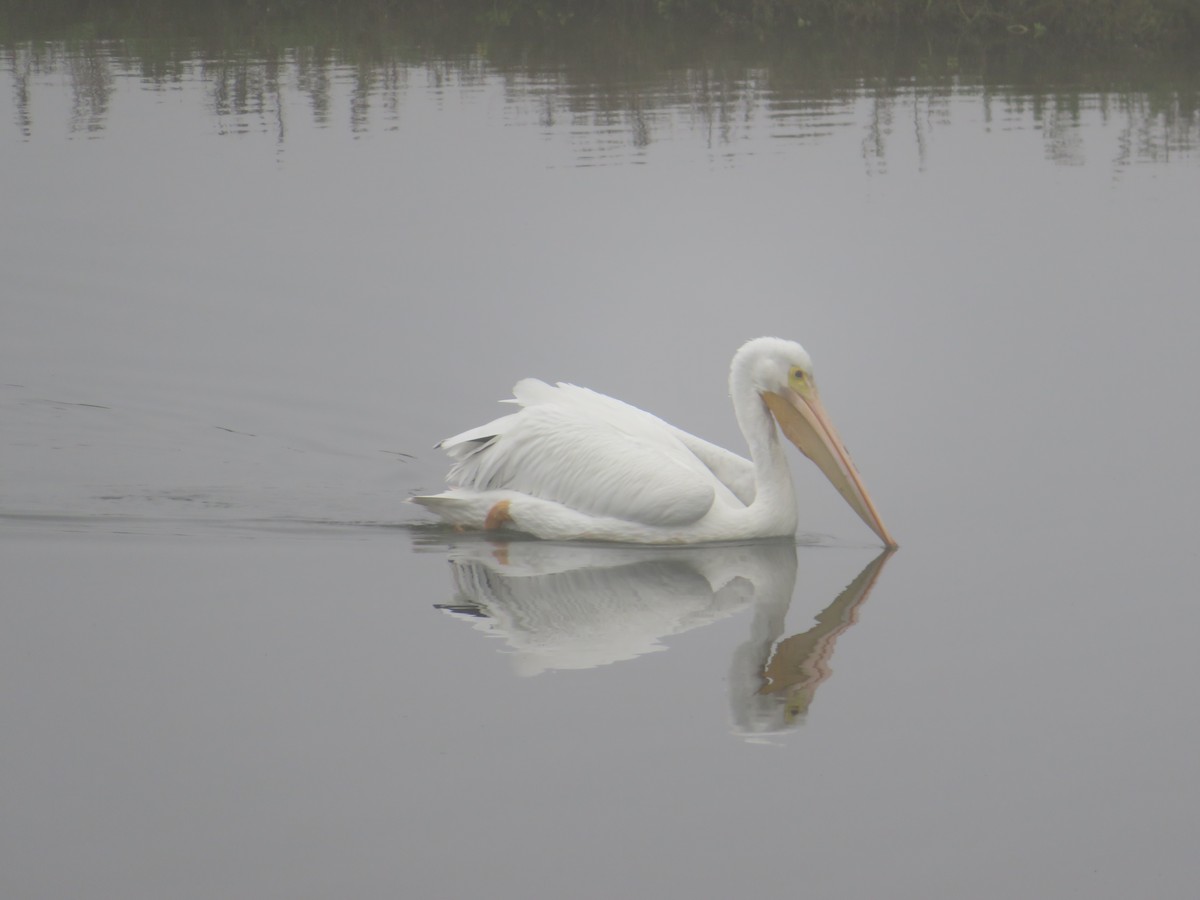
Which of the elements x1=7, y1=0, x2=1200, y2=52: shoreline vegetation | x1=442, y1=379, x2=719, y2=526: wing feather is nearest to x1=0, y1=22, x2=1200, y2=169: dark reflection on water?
x1=7, y1=0, x2=1200, y2=52: shoreline vegetation

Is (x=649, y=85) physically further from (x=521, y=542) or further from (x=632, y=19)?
(x=521, y=542)

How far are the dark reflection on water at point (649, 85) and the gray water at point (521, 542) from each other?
15 centimetres

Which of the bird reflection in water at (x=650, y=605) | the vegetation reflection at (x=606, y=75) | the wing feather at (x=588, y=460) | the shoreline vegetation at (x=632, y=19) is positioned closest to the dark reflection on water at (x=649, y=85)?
the vegetation reflection at (x=606, y=75)

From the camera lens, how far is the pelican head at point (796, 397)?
213 inches

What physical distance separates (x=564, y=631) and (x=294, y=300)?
13.1 ft

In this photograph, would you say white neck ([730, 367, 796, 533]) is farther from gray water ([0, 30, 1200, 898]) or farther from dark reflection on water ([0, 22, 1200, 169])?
dark reflection on water ([0, 22, 1200, 169])

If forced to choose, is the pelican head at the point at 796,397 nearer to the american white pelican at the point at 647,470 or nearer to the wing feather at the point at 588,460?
the american white pelican at the point at 647,470

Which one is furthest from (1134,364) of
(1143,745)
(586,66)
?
(586,66)

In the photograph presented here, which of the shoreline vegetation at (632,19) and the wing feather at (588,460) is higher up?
the shoreline vegetation at (632,19)

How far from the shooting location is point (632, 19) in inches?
710

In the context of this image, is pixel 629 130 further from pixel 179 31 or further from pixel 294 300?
pixel 179 31

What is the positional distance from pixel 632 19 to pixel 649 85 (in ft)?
13.9

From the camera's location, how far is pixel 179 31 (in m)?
18.0

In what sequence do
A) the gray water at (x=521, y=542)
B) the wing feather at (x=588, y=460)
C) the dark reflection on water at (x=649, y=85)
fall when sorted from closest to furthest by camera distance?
the gray water at (x=521, y=542) < the wing feather at (x=588, y=460) < the dark reflection on water at (x=649, y=85)
